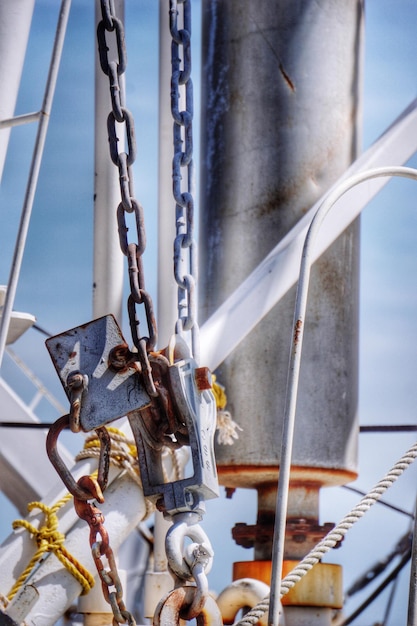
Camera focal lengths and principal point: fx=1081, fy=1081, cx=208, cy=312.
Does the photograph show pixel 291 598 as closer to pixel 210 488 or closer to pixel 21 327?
pixel 21 327

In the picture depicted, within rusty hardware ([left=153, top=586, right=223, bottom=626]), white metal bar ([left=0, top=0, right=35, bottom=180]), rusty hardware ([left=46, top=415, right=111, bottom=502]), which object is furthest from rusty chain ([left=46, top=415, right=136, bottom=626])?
white metal bar ([left=0, top=0, right=35, bottom=180])

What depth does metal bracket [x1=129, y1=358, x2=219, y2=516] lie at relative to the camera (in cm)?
182

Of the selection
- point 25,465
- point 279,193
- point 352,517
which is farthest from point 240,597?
point 25,465

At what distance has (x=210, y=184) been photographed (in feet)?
11.6

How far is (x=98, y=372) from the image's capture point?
1.80 metres

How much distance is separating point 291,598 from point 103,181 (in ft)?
4.44

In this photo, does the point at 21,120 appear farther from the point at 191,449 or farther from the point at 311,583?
the point at 311,583

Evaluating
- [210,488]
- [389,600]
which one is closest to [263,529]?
[389,600]

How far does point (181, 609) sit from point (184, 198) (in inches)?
28.8

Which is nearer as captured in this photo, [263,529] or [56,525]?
[56,525]

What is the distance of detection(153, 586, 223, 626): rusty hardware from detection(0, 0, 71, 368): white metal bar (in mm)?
950

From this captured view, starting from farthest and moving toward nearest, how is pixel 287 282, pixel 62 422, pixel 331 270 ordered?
pixel 331 270
pixel 287 282
pixel 62 422

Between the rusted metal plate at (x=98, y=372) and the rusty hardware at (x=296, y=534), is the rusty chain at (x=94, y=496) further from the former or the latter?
the rusty hardware at (x=296, y=534)

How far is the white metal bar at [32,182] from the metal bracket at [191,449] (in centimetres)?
79
